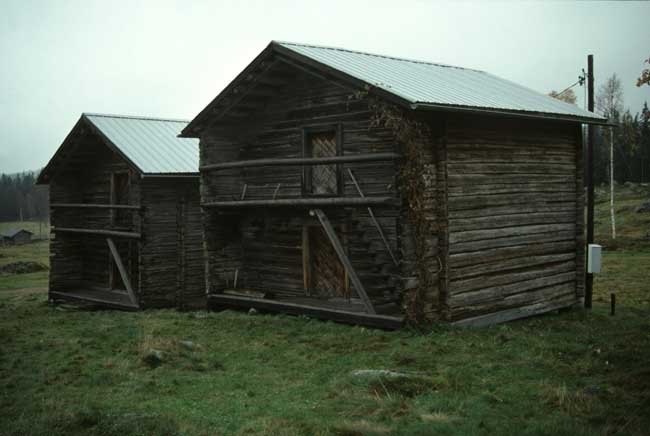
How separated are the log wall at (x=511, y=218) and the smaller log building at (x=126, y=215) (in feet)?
32.2

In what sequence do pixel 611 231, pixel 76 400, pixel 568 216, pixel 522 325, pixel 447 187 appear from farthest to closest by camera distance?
pixel 611 231
pixel 568 216
pixel 522 325
pixel 447 187
pixel 76 400

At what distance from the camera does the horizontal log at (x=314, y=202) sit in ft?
45.2

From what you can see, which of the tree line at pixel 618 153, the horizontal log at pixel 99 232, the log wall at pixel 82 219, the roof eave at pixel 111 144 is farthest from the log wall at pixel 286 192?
the tree line at pixel 618 153

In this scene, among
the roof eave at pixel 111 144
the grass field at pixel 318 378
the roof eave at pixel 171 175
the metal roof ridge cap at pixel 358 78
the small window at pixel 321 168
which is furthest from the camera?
the roof eave at pixel 111 144

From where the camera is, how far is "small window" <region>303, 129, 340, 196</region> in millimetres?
16141

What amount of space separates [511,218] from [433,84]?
3.62 meters

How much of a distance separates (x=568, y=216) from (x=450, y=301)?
17.6 feet

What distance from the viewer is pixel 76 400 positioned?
31.8 feet

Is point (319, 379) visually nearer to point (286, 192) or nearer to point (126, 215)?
point (286, 192)

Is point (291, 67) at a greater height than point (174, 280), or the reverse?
point (291, 67)

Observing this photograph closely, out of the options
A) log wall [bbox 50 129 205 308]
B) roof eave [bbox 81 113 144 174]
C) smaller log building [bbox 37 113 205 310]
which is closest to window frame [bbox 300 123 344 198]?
smaller log building [bbox 37 113 205 310]

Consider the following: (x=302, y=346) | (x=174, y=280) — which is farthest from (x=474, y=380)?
(x=174, y=280)

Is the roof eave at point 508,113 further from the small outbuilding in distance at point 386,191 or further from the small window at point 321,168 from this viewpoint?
the small window at point 321,168

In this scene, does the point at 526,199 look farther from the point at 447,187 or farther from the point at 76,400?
the point at 76,400
